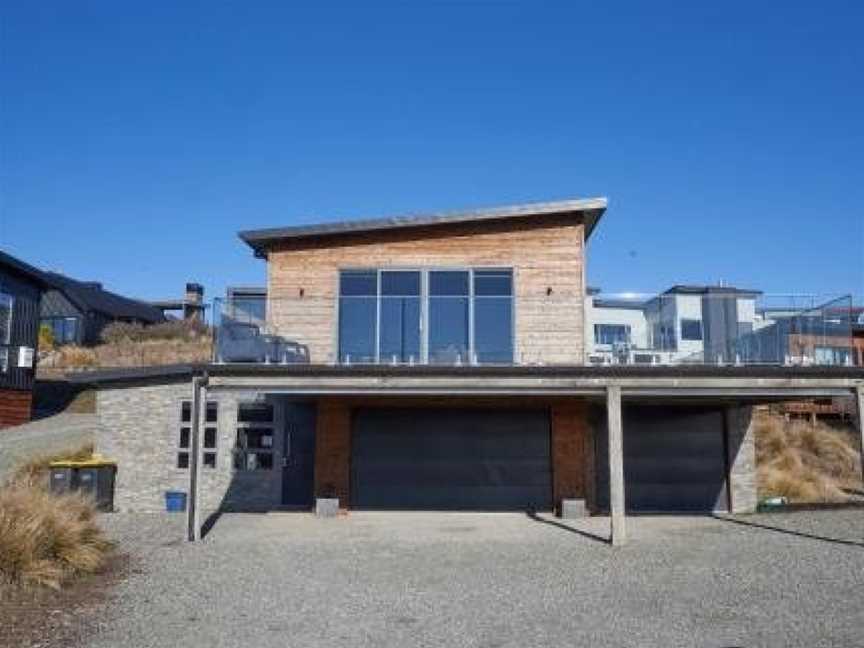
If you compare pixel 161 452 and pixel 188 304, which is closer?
pixel 161 452

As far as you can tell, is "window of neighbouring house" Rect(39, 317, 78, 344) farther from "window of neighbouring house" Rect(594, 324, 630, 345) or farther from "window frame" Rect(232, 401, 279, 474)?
"window of neighbouring house" Rect(594, 324, 630, 345)

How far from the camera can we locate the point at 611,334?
1627cm

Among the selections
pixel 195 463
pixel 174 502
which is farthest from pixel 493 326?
pixel 174 502

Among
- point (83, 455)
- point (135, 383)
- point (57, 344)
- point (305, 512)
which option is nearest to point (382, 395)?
point (305, 512)

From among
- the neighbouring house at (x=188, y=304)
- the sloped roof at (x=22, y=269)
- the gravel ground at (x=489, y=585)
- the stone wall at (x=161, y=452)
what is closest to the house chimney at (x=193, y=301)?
the neighbouring house at (x=188, y=304)

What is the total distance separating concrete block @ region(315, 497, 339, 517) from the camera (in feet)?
55.3

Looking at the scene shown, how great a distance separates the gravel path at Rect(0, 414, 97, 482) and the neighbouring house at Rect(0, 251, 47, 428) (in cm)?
76

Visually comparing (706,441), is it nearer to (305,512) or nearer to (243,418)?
(305,512)

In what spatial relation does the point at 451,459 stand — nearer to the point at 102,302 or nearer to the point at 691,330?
the point at 691,330

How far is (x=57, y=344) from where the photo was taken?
3994 centimetres

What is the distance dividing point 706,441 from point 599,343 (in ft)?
13.2

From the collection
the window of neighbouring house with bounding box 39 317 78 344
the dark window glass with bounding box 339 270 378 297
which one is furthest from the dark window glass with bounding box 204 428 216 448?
the window of neighbouring house with bounding box 39 317 78 344

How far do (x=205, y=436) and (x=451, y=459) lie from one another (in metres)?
5.48

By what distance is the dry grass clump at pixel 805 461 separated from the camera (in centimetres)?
2011
